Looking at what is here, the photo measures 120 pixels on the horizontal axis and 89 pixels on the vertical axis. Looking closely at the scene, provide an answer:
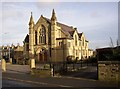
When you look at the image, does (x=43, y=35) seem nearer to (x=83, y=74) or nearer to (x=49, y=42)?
(x=49, y=42)

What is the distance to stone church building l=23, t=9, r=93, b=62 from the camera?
202 ft

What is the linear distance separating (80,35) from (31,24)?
18690mm

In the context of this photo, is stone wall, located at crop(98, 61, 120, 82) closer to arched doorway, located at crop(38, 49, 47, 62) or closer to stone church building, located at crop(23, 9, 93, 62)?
stone church building, located at crop(23, 9, 93, 62)

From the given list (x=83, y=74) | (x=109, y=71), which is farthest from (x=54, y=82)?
(x=83, y=74)

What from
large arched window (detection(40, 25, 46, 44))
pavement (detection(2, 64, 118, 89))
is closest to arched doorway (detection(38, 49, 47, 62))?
large arched window (detection(40, 25, 46, 44))

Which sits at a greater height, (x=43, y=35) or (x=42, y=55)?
(x=43, y=35)

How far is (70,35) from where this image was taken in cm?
6700

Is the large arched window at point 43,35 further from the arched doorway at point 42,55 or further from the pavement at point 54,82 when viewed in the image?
the pavement at point 54,82

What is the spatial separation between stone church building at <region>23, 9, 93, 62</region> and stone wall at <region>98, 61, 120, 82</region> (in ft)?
135

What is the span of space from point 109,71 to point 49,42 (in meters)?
44.9

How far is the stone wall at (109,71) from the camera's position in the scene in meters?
18.1

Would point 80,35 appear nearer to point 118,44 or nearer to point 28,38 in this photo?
point 28,38

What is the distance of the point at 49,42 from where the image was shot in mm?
62781


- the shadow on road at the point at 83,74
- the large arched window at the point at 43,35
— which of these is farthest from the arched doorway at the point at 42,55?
the shadow on road at the point at 83,74
